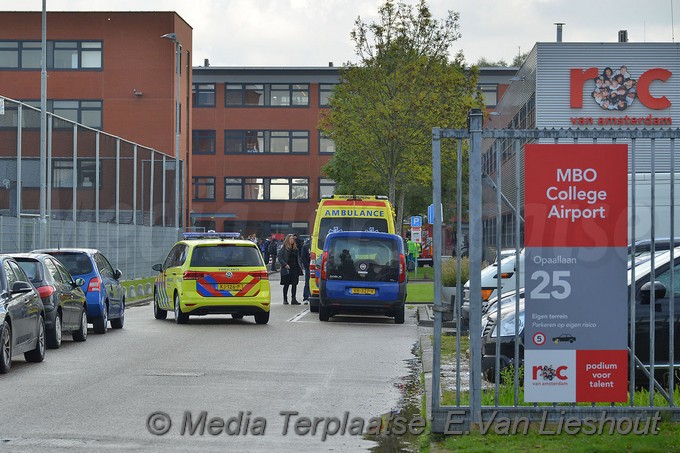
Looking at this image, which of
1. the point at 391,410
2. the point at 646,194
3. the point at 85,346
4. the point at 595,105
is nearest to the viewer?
the point at 391,410

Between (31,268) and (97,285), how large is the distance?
3.48m

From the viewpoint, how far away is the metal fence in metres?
32.6

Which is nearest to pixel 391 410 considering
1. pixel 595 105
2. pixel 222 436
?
pixel 222 436

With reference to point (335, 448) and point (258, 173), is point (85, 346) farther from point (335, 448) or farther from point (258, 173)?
point (258, 173)

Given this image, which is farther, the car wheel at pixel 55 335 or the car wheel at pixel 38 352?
the car wheel at pixel 55 335

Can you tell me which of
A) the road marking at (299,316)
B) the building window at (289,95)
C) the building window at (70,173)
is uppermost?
the building window at (289,95)

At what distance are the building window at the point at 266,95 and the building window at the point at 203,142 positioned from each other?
2448 mm

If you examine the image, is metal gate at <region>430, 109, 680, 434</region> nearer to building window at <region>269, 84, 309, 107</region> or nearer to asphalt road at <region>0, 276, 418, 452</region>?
asphalt road at <region>0, 276, 418, 452</region>

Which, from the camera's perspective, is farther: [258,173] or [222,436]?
[258,173]

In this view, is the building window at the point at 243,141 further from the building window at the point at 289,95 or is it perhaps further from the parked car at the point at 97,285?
the parked car at the point at 97,285

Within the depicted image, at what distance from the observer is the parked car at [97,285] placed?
75.6 ft

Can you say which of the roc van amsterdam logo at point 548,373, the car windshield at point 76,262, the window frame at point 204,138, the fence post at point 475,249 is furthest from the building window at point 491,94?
the roc van amsterdam logo at point 548,373

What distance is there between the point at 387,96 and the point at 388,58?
152 cm

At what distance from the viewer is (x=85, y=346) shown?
20.2m
